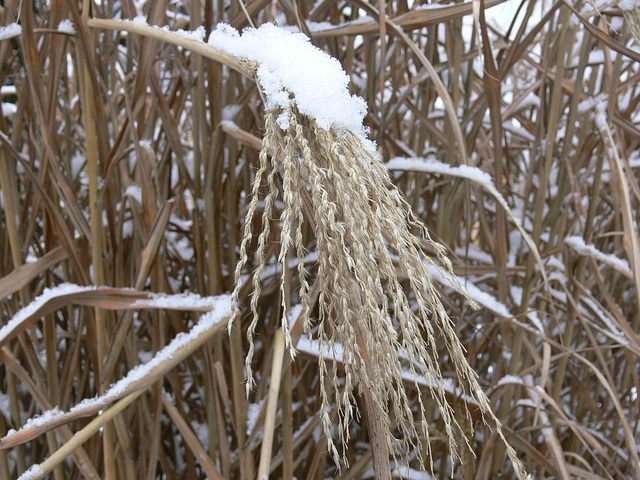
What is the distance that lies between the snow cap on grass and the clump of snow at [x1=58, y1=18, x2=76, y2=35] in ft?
1.08

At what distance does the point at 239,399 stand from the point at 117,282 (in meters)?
0.25

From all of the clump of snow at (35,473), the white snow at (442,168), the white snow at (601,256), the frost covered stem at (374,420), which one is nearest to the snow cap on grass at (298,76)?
the frost covered stem at (374,420)

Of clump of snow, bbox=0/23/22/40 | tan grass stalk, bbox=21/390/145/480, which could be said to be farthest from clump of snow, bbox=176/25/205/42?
tan grass stalk, bbox=21/390/145/480

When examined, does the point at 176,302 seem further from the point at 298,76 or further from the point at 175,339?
the point at 298,76

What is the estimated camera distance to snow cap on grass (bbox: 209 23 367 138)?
37 centimetres

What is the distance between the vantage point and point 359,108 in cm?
42

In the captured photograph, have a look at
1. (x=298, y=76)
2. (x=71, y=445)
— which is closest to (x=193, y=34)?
(x=298, y=76)

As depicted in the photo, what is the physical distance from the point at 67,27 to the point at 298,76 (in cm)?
46

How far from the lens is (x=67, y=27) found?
70cm

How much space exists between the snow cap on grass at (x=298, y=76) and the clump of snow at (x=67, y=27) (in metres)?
0.33

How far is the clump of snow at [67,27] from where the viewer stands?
0.69m

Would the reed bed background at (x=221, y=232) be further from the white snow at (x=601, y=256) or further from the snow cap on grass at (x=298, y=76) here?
the snow cap on grass at (x=298, y=76)

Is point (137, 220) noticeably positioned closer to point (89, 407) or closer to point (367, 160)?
point (89, 407)

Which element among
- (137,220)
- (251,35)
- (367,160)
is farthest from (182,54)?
(367,160)
